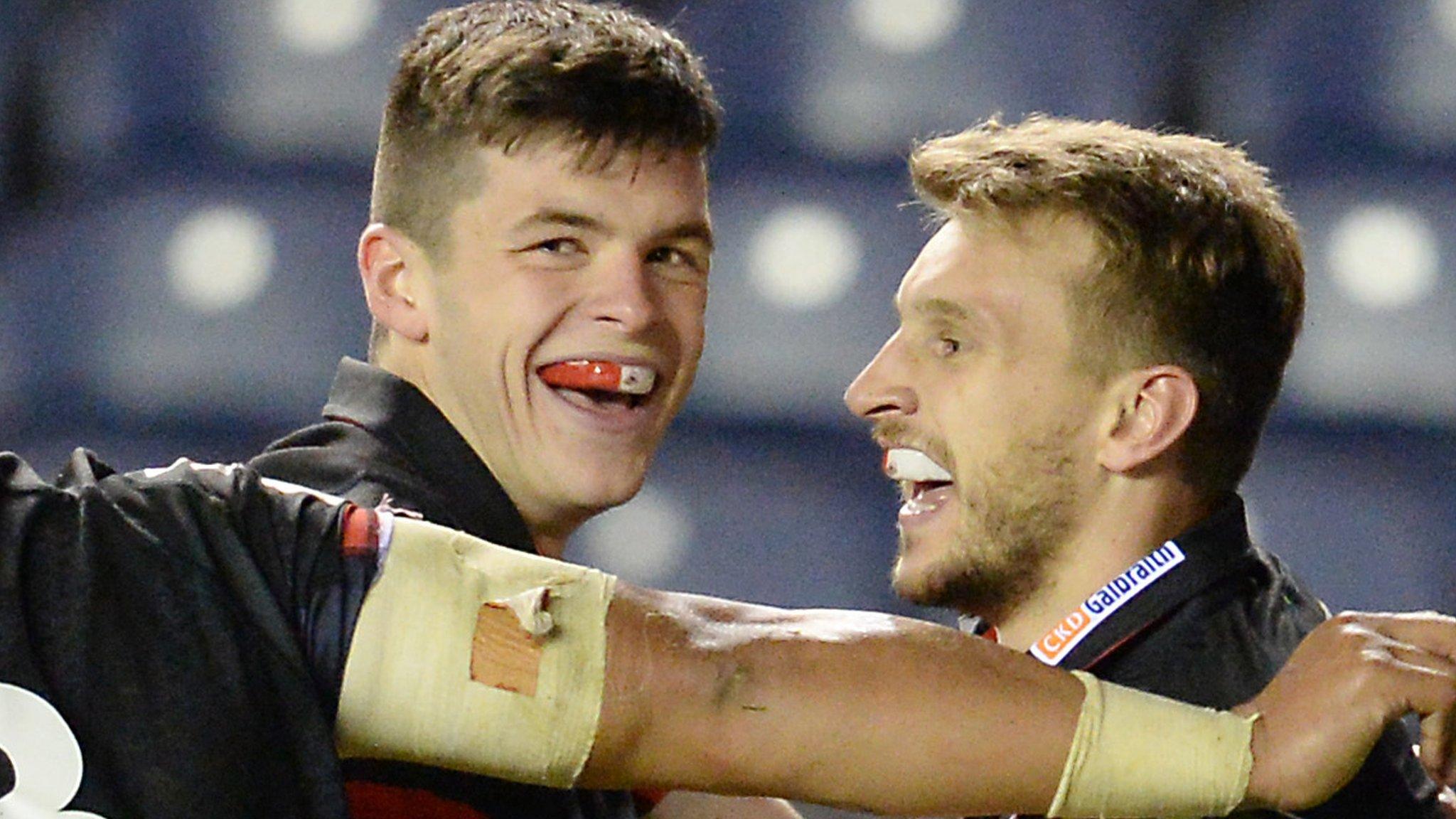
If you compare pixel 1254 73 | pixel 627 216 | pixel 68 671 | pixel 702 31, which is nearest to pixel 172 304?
pixel 702 31

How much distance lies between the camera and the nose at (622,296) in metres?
1.66

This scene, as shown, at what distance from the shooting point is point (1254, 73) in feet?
8.96

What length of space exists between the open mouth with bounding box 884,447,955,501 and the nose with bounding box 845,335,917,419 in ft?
0.11

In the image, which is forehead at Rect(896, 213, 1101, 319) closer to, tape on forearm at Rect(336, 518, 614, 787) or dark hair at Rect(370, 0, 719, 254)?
dark hair at Rect(370, 0, 719, 254)

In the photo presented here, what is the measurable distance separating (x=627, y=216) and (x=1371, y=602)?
1301 mm

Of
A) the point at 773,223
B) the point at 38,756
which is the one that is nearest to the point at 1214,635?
the point at 38,756

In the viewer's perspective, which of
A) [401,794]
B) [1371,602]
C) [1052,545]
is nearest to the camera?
[401,794]

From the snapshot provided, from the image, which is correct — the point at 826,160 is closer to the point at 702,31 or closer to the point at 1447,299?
the point at 702,31

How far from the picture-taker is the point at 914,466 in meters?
1.66

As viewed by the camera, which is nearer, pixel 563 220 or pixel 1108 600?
pixel 1108 600

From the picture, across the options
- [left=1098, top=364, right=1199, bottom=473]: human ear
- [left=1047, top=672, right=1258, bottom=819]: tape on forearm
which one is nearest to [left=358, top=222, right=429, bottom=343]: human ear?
[left=1098, top=364, right=1199, bottom=473]: human ear

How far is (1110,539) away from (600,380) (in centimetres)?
44

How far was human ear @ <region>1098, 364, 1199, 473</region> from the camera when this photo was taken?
1.56 meters

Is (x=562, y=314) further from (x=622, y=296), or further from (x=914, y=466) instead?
(x=914, y=466)
